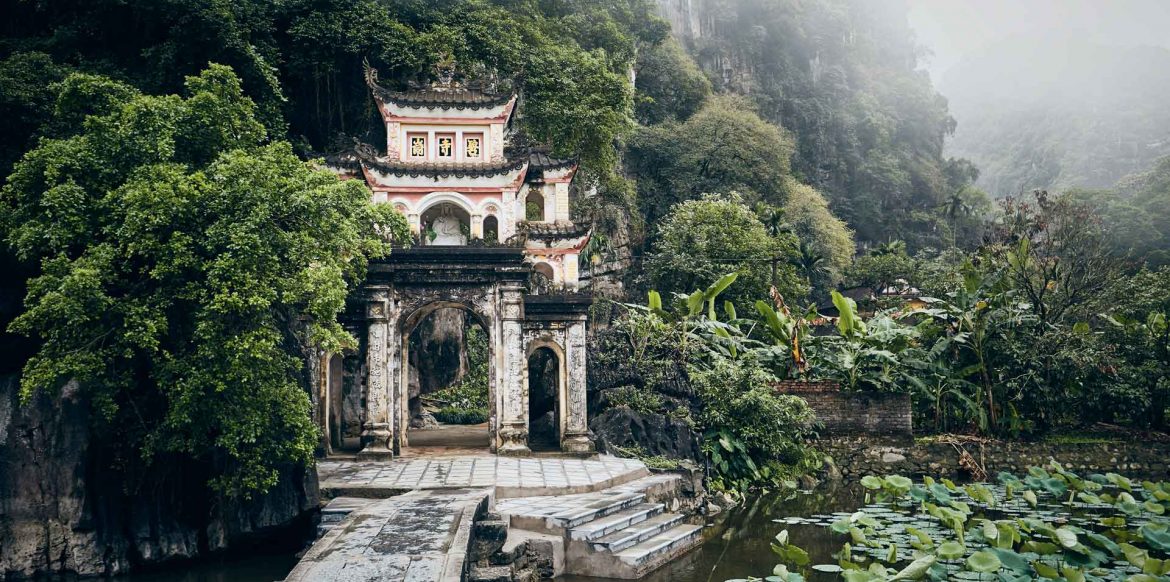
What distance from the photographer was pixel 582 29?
33312 millimetres

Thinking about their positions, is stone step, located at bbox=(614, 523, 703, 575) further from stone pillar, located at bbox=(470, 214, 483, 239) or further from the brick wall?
stone pillar, located at bbox=(470, 214, 483, 239)

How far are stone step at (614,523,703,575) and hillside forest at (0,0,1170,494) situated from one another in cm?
420

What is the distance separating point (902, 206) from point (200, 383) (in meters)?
50.2

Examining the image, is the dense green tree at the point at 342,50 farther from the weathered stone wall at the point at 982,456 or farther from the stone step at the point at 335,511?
the weathered stone wall at the point at 982,456

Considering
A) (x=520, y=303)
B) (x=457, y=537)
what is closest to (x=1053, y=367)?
(x=520, y=303)

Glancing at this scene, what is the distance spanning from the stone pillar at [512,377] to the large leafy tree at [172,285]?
15.5ft

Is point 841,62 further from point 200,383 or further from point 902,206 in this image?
point 200,383

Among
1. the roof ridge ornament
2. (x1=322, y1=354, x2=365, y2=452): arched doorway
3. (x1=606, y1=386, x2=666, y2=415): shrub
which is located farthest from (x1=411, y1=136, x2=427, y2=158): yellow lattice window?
(x1=606, y1=386, x2=666, y2=415): shrub

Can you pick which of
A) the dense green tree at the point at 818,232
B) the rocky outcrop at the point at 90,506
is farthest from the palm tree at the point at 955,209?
the rocky outcrop at the point at 90,506

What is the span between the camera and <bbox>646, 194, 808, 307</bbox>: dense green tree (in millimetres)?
27141

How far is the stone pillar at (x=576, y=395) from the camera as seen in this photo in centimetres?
1655

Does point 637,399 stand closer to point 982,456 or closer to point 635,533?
point 635,533

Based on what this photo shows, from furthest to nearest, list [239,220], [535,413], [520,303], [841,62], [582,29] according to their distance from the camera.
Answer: [841,62] → [582,29] → [535,413] → [520,303] → [239,220]

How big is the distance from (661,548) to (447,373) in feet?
61.1
